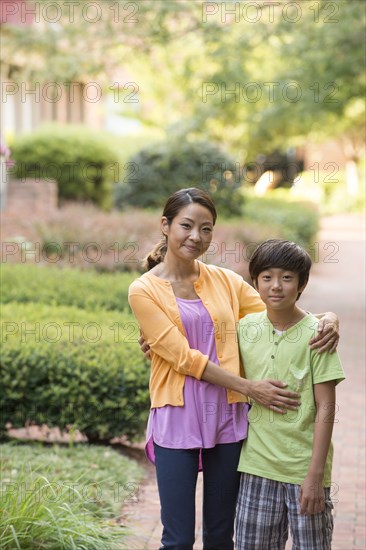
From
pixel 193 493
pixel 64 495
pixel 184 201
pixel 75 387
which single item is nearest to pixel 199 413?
pixel 193 493

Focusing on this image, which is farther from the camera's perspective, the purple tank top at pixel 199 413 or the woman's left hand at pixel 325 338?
the purple tank top at pixel 199 413

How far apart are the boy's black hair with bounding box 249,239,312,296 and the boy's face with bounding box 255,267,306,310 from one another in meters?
0.02

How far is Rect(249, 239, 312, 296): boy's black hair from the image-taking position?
3.37 meters

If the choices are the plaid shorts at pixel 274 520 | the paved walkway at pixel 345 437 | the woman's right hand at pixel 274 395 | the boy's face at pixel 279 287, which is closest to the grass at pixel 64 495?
the paved walkway at pixel 345 437

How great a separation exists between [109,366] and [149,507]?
1.05 metres

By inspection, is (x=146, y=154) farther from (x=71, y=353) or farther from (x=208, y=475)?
(x=208, y=475)

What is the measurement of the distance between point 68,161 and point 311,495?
1715 cm

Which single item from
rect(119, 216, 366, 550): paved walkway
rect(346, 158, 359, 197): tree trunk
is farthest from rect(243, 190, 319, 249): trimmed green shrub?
rect(346, 158, 359, 197): tree trunk

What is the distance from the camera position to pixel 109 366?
639 cm

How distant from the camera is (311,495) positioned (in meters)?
3.27

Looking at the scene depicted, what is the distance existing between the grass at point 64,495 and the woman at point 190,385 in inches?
36.2

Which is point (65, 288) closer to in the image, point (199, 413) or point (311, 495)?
point (199, 413)

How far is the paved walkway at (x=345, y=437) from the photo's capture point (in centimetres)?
527

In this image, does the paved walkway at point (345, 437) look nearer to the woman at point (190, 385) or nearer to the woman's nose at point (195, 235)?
the woman at point (190, 385)
